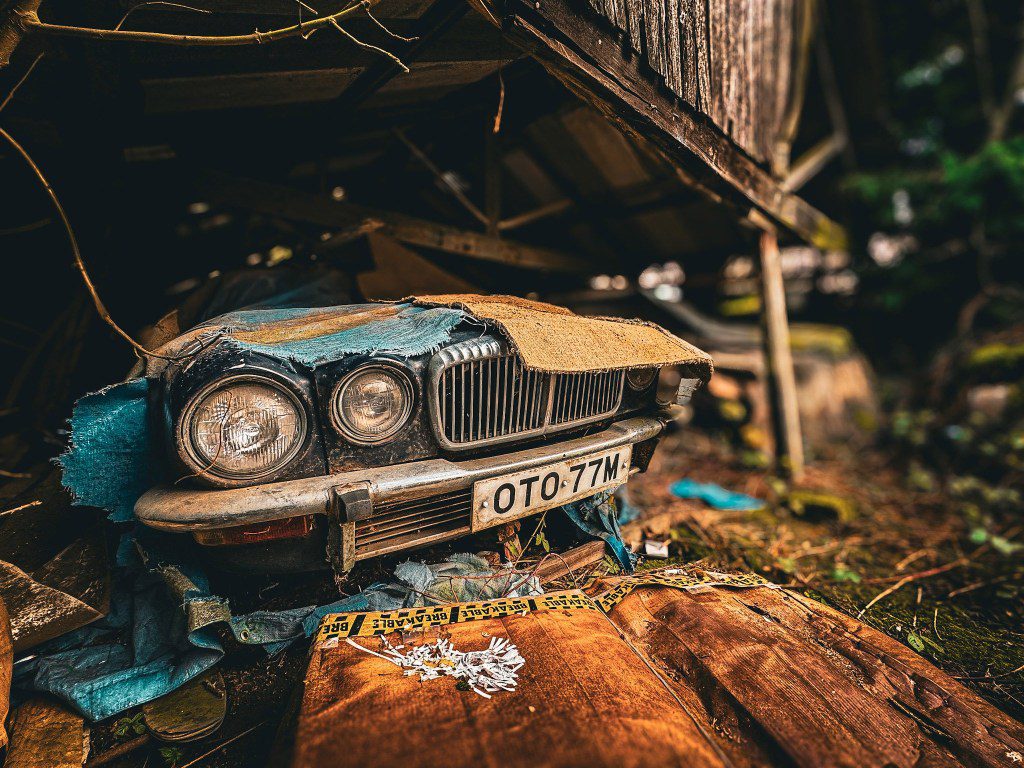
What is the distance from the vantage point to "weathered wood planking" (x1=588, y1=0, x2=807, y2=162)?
2174mm

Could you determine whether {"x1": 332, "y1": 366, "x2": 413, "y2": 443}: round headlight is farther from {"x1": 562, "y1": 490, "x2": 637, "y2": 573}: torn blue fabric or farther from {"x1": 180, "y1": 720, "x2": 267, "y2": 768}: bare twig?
{"x1": 562, "y1": 490, "x2": 637, "y2": 573}: torn blue fabric

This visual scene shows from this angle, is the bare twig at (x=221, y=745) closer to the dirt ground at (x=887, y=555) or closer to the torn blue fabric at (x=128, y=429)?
the torn blue fabric at (x=128, y=429)

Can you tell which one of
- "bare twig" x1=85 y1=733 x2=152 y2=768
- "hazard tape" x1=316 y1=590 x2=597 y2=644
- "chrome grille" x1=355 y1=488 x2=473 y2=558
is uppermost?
"chrome grille" x1=355 y1=488 x2=473 y2=558

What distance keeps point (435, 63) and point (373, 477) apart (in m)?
2.10

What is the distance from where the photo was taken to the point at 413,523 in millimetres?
1548

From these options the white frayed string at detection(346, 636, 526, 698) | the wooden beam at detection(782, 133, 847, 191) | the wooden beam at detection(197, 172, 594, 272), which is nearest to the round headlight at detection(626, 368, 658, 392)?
the white frayed string at detection(346, 636, 526, 698)

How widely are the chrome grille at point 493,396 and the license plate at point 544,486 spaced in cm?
17

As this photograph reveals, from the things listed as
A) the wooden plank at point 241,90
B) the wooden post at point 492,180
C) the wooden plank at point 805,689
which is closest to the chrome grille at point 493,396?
the wooden plank at point 805,689

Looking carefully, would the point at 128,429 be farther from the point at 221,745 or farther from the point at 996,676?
the point at 996,676

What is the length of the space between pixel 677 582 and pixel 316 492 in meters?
1.47

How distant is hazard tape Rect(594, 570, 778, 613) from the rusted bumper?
0.58 meters

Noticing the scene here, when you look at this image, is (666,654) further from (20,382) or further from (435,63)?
(20,382)

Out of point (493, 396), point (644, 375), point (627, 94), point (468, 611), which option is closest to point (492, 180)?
point (627, 94)

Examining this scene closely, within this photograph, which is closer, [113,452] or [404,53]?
[113,452]
